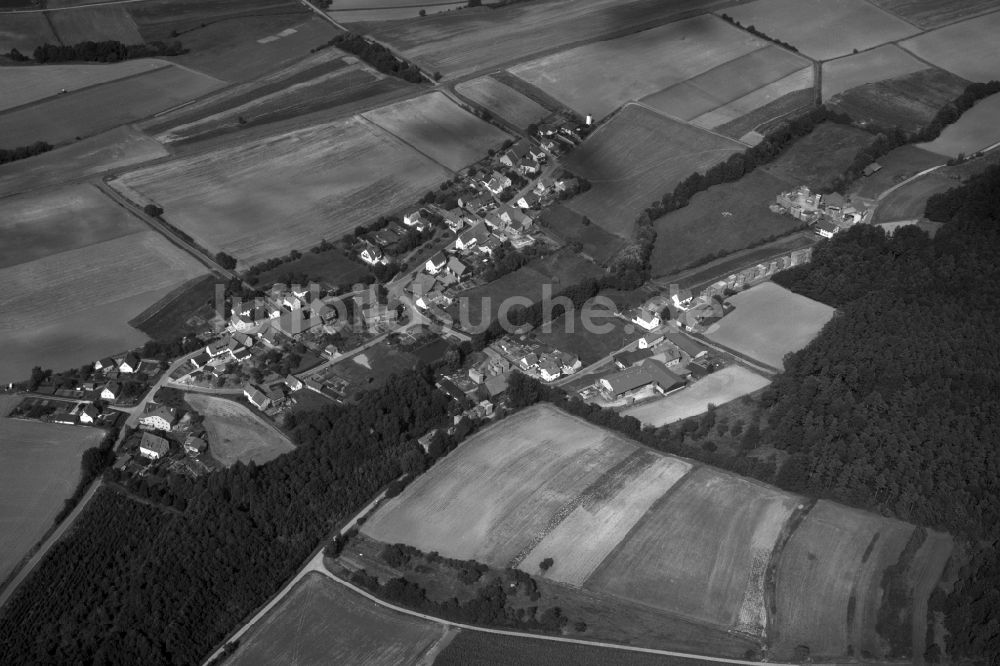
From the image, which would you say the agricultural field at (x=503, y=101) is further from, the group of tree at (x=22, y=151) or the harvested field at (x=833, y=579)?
the harvested field at (x=833, y=579)

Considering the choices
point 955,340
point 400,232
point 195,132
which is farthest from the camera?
point 195,132

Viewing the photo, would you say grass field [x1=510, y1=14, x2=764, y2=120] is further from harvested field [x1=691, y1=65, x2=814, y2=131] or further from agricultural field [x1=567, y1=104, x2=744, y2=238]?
A: agricultural field [x1=567, y1=104, x2=744, y2=238]

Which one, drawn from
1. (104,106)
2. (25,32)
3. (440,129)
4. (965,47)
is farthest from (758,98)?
(25,32)

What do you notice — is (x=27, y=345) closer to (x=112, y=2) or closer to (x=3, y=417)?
(x=3, y=417)

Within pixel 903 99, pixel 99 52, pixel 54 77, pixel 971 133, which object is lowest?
pixel 971 133

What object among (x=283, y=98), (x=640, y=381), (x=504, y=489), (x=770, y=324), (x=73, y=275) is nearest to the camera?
(x=504, y=489)

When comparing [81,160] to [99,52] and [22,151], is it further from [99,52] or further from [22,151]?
[99,52]

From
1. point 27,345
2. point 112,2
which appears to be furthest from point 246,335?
point 112,2
